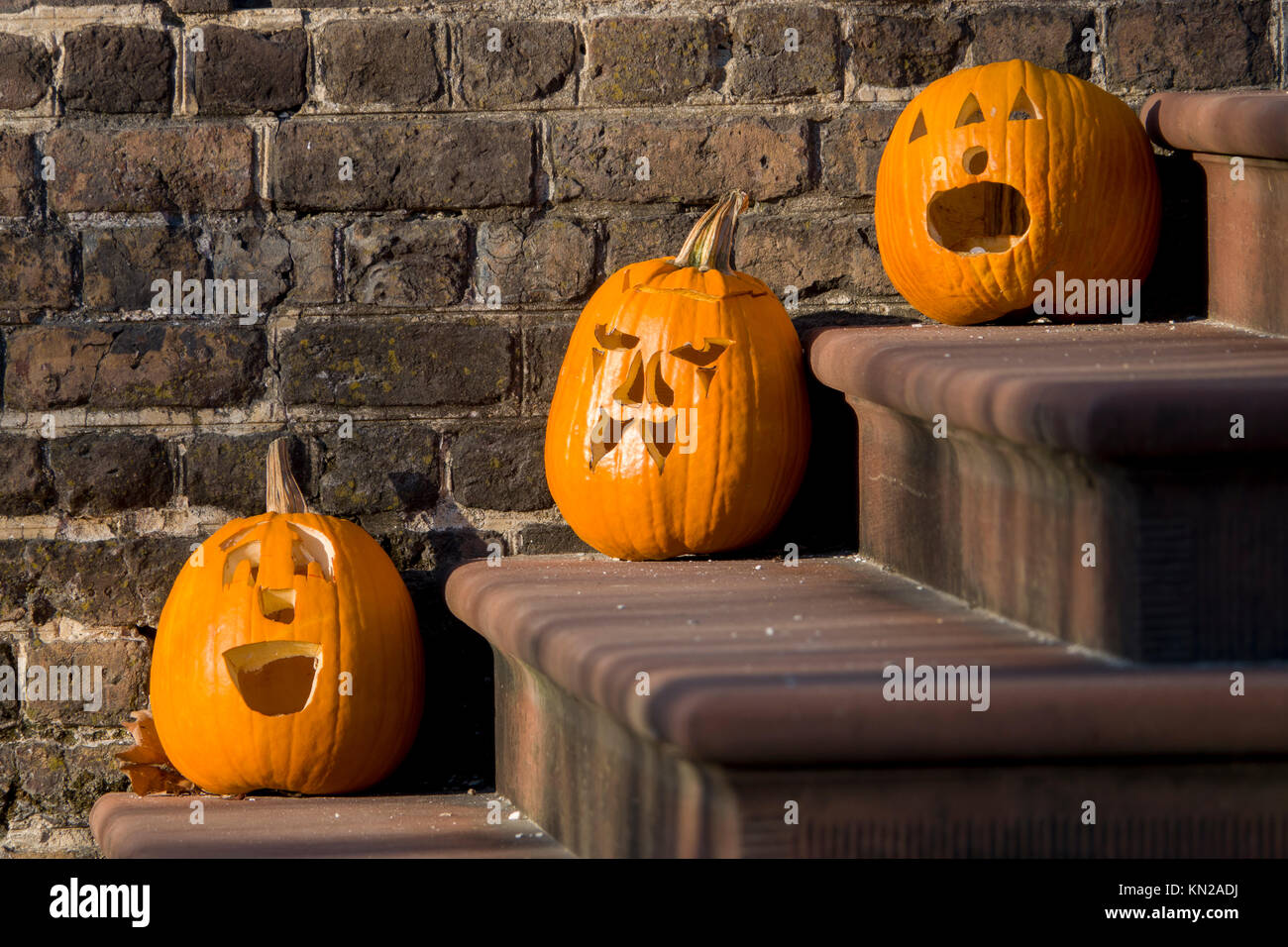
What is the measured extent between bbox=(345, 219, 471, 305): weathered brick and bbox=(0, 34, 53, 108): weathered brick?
0.48 meters

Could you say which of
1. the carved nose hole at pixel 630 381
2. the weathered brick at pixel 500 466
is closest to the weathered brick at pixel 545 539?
the weathered brick at pixel 500 466

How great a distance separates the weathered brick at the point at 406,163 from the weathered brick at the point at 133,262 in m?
0.16

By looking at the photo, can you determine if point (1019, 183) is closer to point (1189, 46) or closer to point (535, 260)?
point (1189, 46)

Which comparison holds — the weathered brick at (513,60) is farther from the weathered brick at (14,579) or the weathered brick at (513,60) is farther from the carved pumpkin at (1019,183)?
the weathered brick at (14,579)

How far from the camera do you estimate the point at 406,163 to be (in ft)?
6.45

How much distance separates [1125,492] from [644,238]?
3.06 ft

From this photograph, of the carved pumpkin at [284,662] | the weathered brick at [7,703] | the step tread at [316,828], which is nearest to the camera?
the step tread at [316,828]

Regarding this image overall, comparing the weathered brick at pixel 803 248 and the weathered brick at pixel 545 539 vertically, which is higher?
the weathered brick at pixel 803 248

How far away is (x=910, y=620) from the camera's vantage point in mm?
1430

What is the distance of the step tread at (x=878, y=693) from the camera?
3.90ft

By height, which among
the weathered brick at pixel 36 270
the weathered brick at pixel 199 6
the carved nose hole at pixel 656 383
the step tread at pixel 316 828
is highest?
the weathered brick at pixel 199 6

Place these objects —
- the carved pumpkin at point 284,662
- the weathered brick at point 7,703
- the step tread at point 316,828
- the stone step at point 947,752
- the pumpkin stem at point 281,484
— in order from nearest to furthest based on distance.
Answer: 1. the stone step at point 947,752
2. the step tread at point 316,828
3. the carved pumpkin at point 284,662
4. the pumpkin stem at point 281,484
5. the weathered brick at point 7,703

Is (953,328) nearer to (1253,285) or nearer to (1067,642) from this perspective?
(1253,285)

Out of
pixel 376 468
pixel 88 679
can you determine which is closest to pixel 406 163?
pixel 376 468
